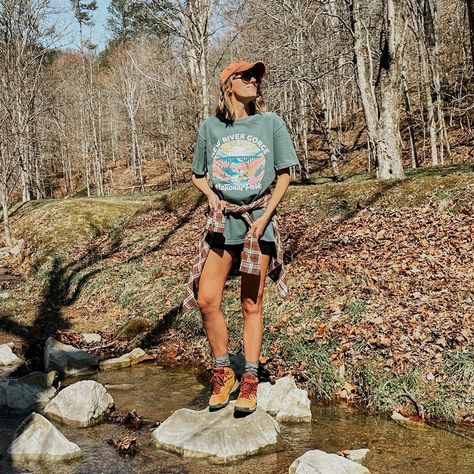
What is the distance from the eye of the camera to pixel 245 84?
13.2 feet

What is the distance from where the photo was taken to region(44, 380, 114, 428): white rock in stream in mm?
4867

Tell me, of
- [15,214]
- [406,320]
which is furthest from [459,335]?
[15,214]

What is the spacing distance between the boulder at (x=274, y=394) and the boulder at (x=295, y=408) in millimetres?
66

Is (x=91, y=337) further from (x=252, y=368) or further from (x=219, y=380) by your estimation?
(x=252, y=368)

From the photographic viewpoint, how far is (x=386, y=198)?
10.5 metres

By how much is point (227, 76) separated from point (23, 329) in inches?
285

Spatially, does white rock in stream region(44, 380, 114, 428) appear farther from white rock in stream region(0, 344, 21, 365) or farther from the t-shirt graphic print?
white rock in stream region(0, 344, 21, 365)

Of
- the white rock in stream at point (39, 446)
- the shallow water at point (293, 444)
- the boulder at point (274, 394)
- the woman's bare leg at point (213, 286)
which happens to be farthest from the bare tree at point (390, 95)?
the white rock in stream at point (39, 446)

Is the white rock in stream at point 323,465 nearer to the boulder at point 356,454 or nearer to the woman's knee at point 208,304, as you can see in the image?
the boulder at point 356,454

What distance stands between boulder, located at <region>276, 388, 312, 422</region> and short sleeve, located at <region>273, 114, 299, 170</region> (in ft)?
7.29

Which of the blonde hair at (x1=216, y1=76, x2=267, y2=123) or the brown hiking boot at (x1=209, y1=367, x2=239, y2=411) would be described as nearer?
the blonde hair at (x1=216, y1=76, x2=267, y2=123)

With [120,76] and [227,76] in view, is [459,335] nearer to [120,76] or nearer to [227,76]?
[227,76]

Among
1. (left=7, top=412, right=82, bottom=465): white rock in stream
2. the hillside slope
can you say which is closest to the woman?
(left=7, top=412, right=82, bottom=465): white rock in stream

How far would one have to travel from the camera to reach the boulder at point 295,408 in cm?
483
